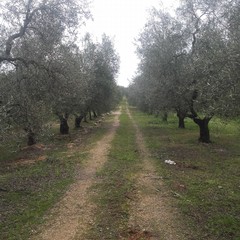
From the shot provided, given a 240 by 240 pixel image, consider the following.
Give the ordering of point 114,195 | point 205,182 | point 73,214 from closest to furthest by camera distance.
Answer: point 73,214 < point 114,195 < point 205,182

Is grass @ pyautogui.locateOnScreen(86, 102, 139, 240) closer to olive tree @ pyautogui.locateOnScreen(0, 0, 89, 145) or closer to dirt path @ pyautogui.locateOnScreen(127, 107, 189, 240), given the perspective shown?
dirt path @ pyautogui.locateOnScreen(127, 107, 189, 240)

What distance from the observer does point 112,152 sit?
2512 centimetres

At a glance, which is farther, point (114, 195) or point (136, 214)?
point (114, 195)

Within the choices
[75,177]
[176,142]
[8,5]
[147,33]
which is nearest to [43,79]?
[8,5]

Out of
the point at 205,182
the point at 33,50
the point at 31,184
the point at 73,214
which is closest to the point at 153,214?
the point at 73,214

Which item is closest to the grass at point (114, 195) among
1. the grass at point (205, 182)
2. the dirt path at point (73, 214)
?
the dirt path at point (73, 214)

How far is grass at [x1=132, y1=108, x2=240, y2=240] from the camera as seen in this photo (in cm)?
1114

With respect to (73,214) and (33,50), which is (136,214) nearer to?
(73,214)

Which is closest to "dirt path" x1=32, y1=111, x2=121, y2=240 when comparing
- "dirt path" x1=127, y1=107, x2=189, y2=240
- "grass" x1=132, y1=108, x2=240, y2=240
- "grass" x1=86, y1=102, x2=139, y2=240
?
"grass" x1=86, y1=102, x2=139, y2=240

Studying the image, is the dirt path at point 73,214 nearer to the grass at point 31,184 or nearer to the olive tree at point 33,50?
the grass at point 31,184

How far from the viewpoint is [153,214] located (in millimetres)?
11984

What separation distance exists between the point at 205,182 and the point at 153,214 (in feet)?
17.3

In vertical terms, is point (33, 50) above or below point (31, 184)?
above

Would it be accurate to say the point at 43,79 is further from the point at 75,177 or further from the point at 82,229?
the point at 82,229
